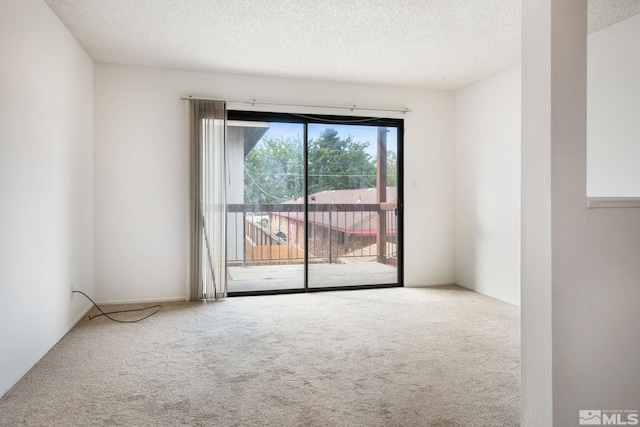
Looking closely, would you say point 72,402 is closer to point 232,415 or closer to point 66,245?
point 232,415

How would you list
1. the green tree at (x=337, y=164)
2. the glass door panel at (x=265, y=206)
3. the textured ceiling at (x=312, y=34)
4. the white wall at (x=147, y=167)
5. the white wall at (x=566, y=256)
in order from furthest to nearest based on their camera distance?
the green tree at (x=337, y=164), the glass door panel at (x=265, y=206), the white wall at (x=147, y=167), the textured ceiling at (x=312, y=34), the white wall at (x=566, y=256)

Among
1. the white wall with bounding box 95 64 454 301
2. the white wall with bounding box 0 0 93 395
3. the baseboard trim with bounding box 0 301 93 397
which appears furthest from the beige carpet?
the white wall with bounding box 95 64 454 301

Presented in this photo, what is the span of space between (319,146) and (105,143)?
2.33m

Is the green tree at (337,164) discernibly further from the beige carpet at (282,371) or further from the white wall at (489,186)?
the beige carpet at (282,371)

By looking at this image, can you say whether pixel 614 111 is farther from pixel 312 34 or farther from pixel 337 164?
pixel 337 164

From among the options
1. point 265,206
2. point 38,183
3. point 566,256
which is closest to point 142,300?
point 265,206

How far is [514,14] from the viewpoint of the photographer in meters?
3.06

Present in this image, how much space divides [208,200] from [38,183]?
177cm

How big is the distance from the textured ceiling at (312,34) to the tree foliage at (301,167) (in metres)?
0.79

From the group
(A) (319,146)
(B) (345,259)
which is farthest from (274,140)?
(B) (345,259)

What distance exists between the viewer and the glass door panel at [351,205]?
4816 millimetres

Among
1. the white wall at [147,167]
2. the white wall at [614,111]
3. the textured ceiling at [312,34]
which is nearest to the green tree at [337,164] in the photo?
the white wall at [147,167]

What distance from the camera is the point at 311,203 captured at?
478 centimetres

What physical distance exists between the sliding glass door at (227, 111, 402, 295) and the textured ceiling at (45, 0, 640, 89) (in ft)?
2.32
